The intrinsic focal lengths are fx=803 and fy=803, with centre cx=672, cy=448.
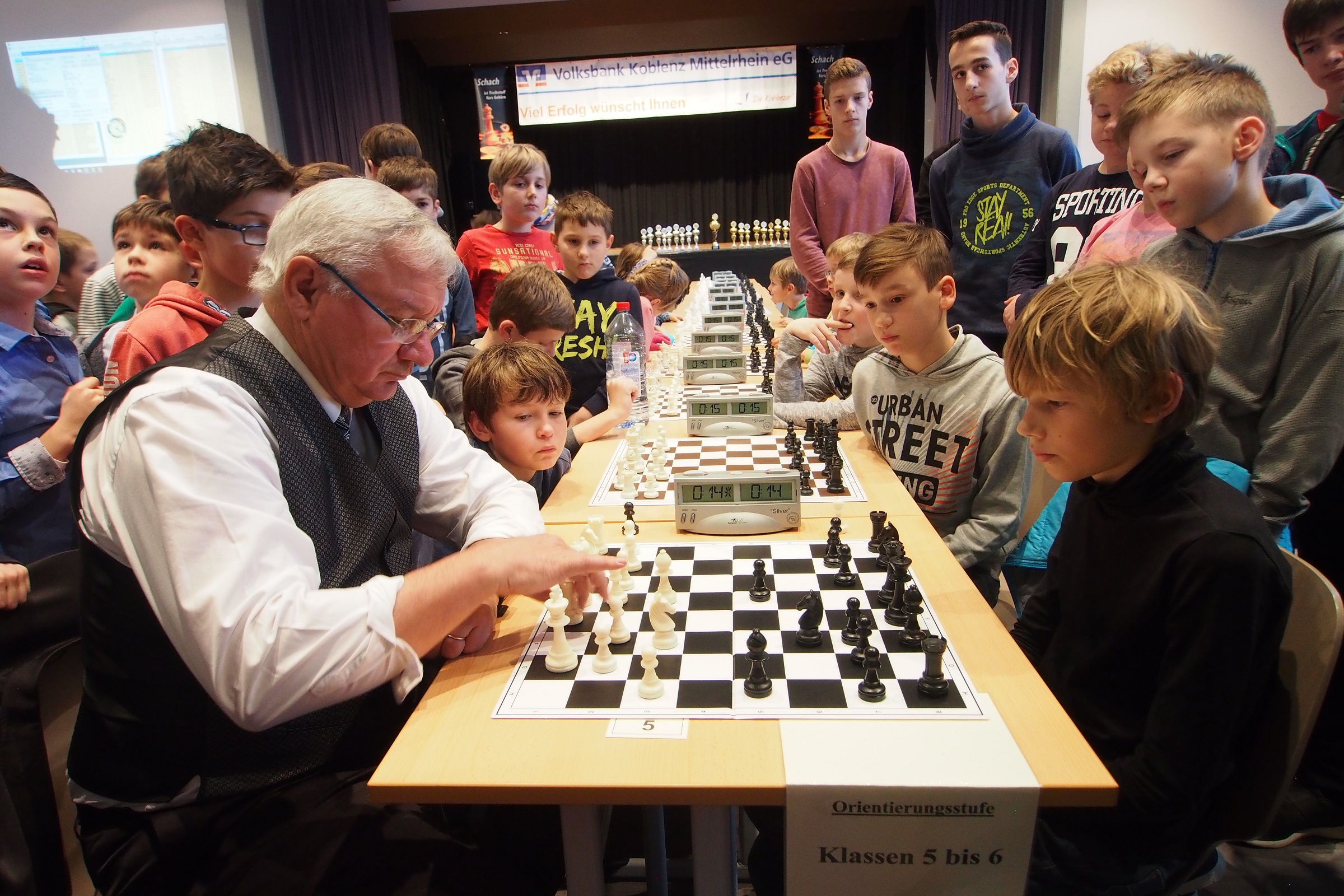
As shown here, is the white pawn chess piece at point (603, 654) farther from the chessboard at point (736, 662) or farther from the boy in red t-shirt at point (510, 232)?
the boy in red t-shirt at point (510, 232)

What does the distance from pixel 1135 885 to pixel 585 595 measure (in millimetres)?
960

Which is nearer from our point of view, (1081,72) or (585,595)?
(585,595)

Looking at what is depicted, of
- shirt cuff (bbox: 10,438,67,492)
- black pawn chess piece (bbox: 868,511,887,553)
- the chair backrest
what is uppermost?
shirt cuff (bbox: 10,438,67,492)

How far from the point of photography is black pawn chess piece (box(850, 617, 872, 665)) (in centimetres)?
118

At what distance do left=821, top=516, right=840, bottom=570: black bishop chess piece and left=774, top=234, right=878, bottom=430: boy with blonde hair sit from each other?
43.4 inches

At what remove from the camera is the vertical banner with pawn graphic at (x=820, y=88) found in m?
10.4

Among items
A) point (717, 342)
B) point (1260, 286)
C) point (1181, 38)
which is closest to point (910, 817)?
point (1260, 286)

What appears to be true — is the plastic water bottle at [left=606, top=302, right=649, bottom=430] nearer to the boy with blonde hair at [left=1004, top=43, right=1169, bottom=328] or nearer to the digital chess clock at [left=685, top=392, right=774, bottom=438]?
the digital chess clock at [left=685, top=392, right=774, bottom=438]

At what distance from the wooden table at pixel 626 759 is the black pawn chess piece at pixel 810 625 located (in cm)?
20

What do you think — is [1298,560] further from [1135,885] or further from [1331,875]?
[1331,875]

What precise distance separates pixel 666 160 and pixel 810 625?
11520 mm

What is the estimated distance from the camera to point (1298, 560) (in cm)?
128

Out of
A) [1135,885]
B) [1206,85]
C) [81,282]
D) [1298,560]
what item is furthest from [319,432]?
[81,282]

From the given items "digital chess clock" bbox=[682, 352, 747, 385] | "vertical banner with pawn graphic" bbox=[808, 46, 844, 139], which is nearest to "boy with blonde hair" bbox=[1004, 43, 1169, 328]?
"digital chess clock" bbox=[682, 352, 747, 385]
